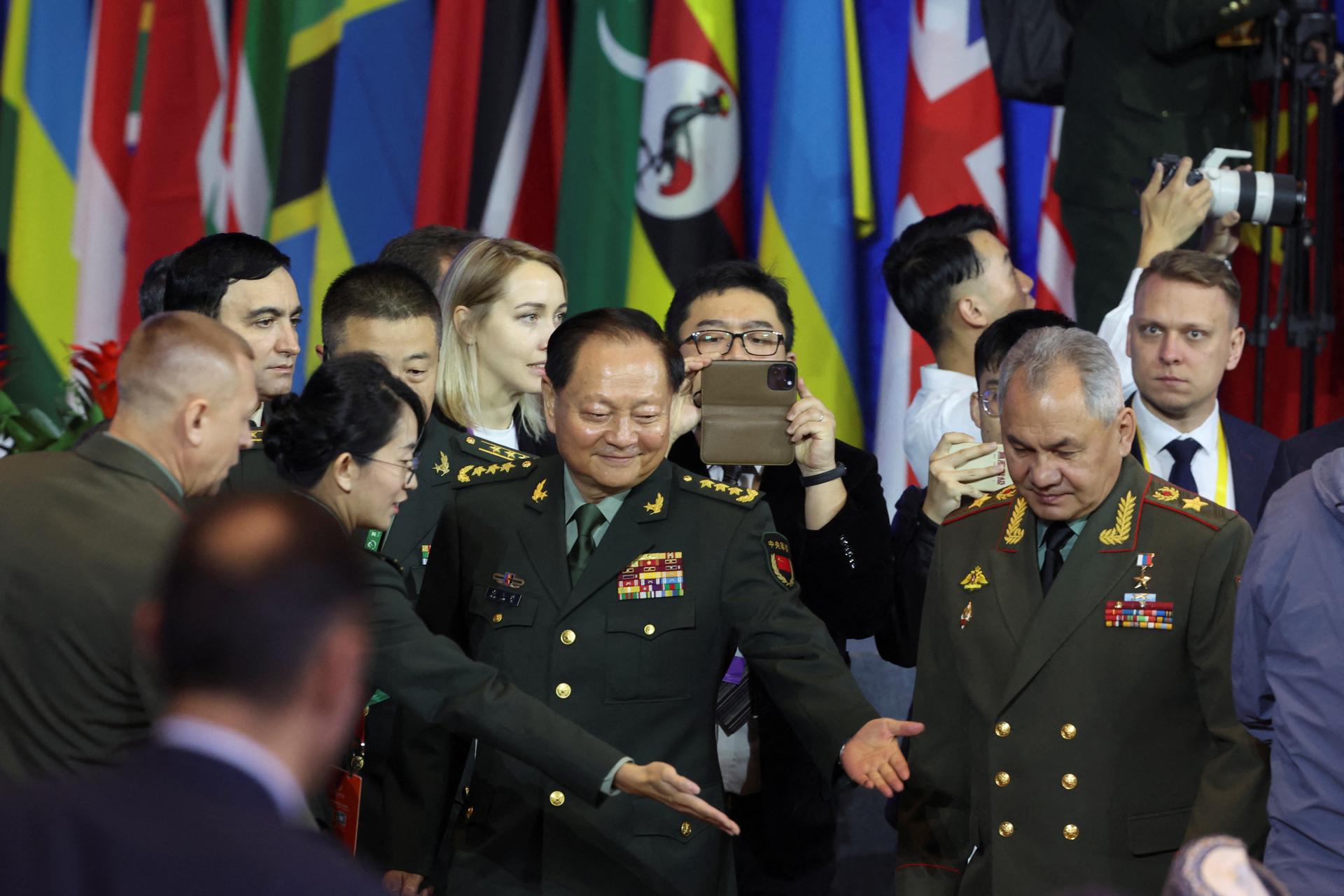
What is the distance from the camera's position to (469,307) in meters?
4.09

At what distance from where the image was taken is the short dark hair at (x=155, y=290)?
3889 mm

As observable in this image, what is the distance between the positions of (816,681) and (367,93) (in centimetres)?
397

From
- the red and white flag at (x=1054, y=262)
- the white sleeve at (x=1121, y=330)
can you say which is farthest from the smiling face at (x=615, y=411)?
the red and white flag at (x=1054, y=262)

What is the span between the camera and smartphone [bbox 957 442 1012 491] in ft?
12.3

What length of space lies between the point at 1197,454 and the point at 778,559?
131 cm

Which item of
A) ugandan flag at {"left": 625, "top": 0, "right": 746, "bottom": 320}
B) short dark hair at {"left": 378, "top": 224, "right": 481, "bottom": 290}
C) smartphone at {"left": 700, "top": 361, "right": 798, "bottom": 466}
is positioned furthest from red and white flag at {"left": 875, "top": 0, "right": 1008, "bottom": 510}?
smartphone at {"left": 700, "top": 361, "right": 798, "bottom": 466}

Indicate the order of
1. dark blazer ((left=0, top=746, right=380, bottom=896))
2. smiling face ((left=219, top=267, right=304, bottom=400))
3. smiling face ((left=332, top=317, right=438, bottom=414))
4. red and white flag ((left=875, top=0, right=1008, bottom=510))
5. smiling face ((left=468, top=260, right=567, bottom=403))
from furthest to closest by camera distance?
red and white flag ((left=875, top=0, right=1008, bottom=510))
smiling face ((left=468, top=260, right=567, bottom=403))
smiling face ((left=219, top=267, right=304, bottom=400))
smiling face ((left=332, top=317, right=438, bottom=414))
dark blazer ((left=0, top=746, right=380, bottom=896))

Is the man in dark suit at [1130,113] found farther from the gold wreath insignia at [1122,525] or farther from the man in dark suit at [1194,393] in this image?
the gold wreath insignia at [1122,525]

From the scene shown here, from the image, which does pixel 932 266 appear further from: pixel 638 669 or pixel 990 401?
pixel 638 669

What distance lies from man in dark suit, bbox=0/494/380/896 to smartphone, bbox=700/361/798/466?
192 cm

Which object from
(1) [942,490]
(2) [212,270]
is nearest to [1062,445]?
(1) [942,490]

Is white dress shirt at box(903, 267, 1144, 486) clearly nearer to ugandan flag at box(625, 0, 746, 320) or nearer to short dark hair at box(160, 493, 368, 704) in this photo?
ugandan flag at box(625, 0, 746, 320)

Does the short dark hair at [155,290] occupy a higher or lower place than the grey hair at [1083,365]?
higher

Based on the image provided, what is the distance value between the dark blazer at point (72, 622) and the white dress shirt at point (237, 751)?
104 centimetres
